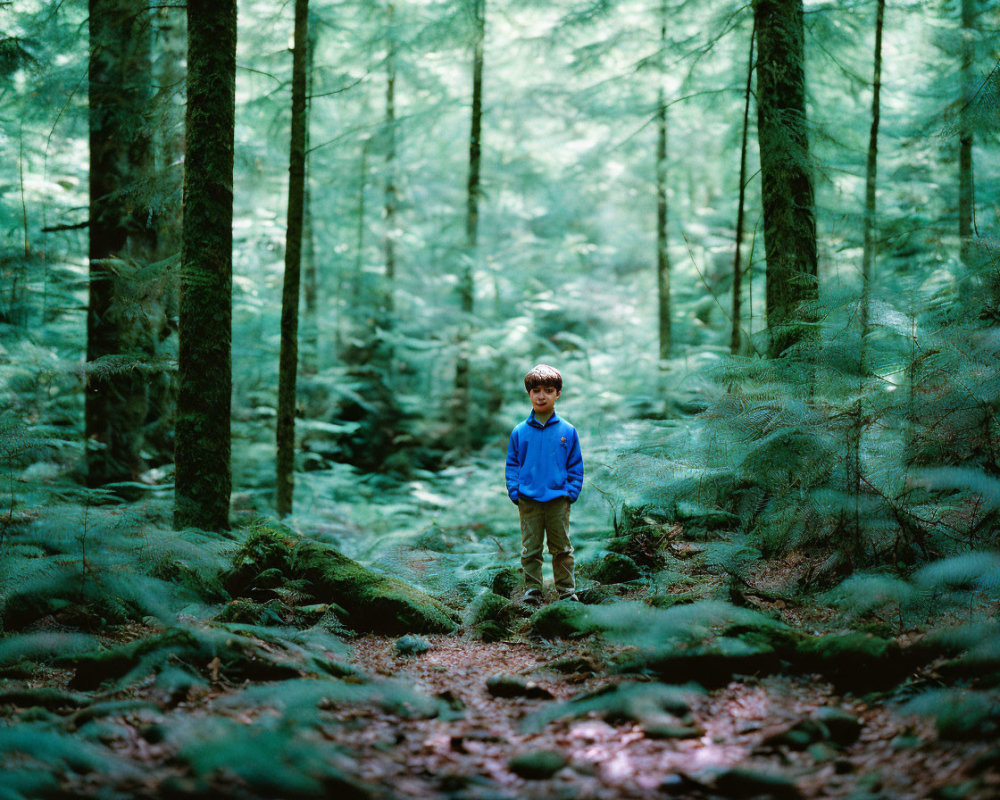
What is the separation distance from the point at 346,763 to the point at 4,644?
2.50 metres

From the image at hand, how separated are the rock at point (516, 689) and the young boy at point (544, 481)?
1.96 meters

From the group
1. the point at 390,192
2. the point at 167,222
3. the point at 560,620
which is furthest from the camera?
the point at 390,192

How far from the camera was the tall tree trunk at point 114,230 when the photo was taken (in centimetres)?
838

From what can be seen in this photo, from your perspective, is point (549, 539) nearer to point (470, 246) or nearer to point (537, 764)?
point (537, 764)

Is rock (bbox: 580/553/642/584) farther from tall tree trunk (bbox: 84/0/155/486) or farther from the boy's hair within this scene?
tall tree trunk (bbox: 84/0/155/486)

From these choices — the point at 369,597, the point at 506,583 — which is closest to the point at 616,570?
the point at 506,583

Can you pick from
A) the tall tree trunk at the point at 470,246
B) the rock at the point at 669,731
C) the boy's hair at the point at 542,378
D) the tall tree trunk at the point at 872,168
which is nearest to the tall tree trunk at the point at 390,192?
the tall tree trunk at the point at 470,246

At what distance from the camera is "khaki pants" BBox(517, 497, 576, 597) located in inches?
220

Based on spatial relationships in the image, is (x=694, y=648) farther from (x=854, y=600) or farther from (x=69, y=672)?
(x=69, y=672)

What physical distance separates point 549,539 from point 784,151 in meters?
4.37

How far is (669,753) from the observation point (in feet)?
9.12

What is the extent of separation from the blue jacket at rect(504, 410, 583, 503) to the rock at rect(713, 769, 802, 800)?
10.3 ft

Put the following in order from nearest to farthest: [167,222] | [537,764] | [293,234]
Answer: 1. [537,764]
2. [293,234]
3. [167,222]

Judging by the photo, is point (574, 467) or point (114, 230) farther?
point (114, 230)
